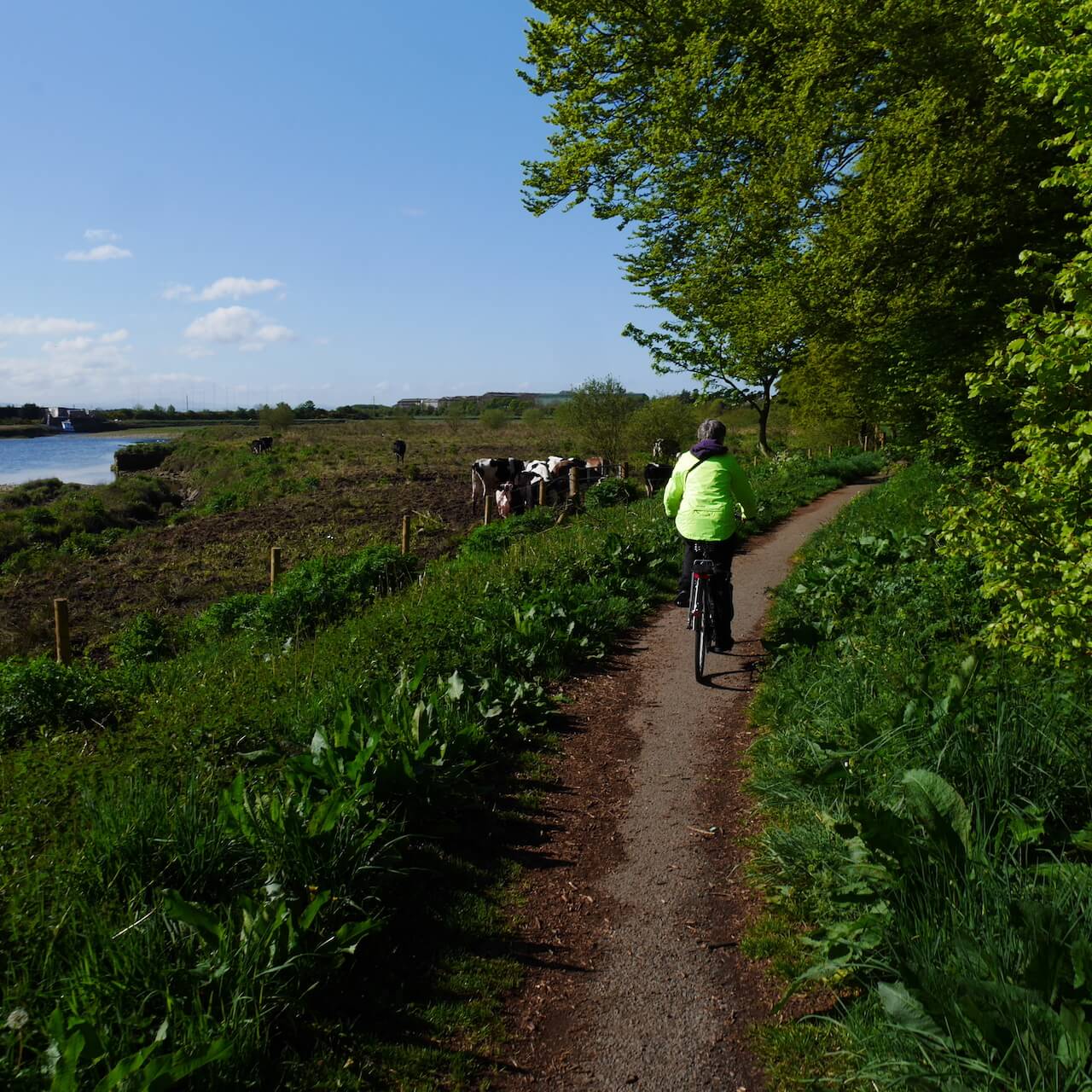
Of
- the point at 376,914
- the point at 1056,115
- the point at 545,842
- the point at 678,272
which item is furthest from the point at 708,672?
the point at 678,272

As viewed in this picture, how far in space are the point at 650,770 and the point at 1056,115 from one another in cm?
533

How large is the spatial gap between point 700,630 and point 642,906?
130 inches

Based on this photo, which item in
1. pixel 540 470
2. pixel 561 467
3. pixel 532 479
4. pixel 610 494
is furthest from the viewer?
pixel 561 467

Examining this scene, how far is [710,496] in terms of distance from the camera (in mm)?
6883

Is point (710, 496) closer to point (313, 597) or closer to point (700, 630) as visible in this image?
point (700, 630)

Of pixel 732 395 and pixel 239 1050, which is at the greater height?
pixel 732 395

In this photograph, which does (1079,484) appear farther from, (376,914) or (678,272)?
(678,272)

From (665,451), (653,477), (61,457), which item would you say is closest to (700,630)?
(653,477)

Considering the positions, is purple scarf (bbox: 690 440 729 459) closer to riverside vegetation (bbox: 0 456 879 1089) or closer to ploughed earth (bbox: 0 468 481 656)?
riverside vegetation (bbox: 0 456 879 1089)

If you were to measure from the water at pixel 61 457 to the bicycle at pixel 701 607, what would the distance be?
2226 inches

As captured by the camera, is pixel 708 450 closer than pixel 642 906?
No

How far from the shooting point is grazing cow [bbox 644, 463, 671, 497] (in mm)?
22500

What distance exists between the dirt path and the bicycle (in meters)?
0.27

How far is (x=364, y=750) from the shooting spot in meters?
4.26
